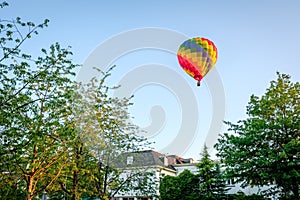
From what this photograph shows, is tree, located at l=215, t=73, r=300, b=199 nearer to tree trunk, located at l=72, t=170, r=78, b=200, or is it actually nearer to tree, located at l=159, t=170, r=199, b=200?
tree trunk, located at l=72, t=170, r=78, b=200

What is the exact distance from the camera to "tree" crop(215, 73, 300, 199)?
14672 millimetres

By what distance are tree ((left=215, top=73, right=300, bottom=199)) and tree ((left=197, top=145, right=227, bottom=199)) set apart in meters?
9.75

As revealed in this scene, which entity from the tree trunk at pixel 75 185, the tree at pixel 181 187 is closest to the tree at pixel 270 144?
the tree trunk at pixel 75 185

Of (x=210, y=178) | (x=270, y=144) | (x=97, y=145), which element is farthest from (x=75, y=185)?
(x=210, y=178)

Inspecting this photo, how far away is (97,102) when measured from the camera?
1171cm

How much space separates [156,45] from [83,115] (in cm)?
443

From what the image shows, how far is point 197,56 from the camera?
13.2 meters

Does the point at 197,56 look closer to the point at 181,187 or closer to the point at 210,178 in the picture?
the point at 210,178

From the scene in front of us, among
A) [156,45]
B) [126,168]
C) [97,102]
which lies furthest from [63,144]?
[156,45]

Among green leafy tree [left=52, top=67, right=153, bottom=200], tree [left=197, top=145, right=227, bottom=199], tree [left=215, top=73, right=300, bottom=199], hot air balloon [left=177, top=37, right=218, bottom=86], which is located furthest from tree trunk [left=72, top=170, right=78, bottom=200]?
tree [left=197, top=145, right=227, bottom=199]

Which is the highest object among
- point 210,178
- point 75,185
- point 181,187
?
point 210,178

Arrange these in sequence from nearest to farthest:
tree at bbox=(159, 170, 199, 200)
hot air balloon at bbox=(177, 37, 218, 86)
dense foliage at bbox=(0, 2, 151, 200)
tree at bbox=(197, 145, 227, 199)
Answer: dense foliage at bbox=(0, 2, 151, 200) → hot air balloon at bbox=(177, 37, 218, 86) → tree at bbox=(197, 145, 227, 199) → tree at bbox=(159, 170, 199, 200)

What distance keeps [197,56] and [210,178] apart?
16.9m

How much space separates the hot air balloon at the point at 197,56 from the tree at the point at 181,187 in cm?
1679
